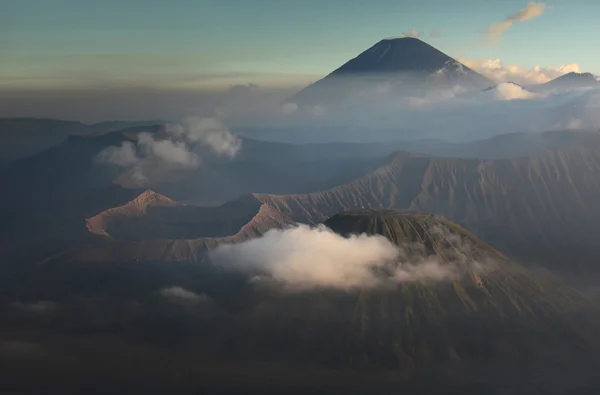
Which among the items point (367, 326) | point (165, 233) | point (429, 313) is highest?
point (429, 313)

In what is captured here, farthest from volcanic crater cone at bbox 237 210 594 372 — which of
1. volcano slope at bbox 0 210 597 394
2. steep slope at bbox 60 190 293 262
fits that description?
steep slope at bbox 60 190 293 262

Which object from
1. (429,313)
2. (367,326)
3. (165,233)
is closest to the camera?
(367,326)

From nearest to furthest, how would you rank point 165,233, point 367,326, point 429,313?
point 367,326 → point 429,313 → point 165,233

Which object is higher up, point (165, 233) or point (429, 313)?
point (429, 313)

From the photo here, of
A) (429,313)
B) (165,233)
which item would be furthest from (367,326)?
(165,233)

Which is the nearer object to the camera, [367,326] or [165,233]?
[367,326]

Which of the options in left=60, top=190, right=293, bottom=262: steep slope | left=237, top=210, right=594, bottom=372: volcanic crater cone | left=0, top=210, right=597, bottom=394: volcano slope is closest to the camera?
left=0, top=210, right=597, bottom=394: volcano slope

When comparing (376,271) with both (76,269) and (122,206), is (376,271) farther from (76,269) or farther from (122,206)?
(122,206)

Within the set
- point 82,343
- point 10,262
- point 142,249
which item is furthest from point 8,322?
point 10,262

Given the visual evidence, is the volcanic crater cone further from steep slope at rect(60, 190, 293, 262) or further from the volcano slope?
steep slope at rect(60, 190, 293, 262)

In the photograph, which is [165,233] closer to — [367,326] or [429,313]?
[367,326]

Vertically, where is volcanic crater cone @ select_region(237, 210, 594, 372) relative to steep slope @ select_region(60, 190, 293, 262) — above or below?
above
